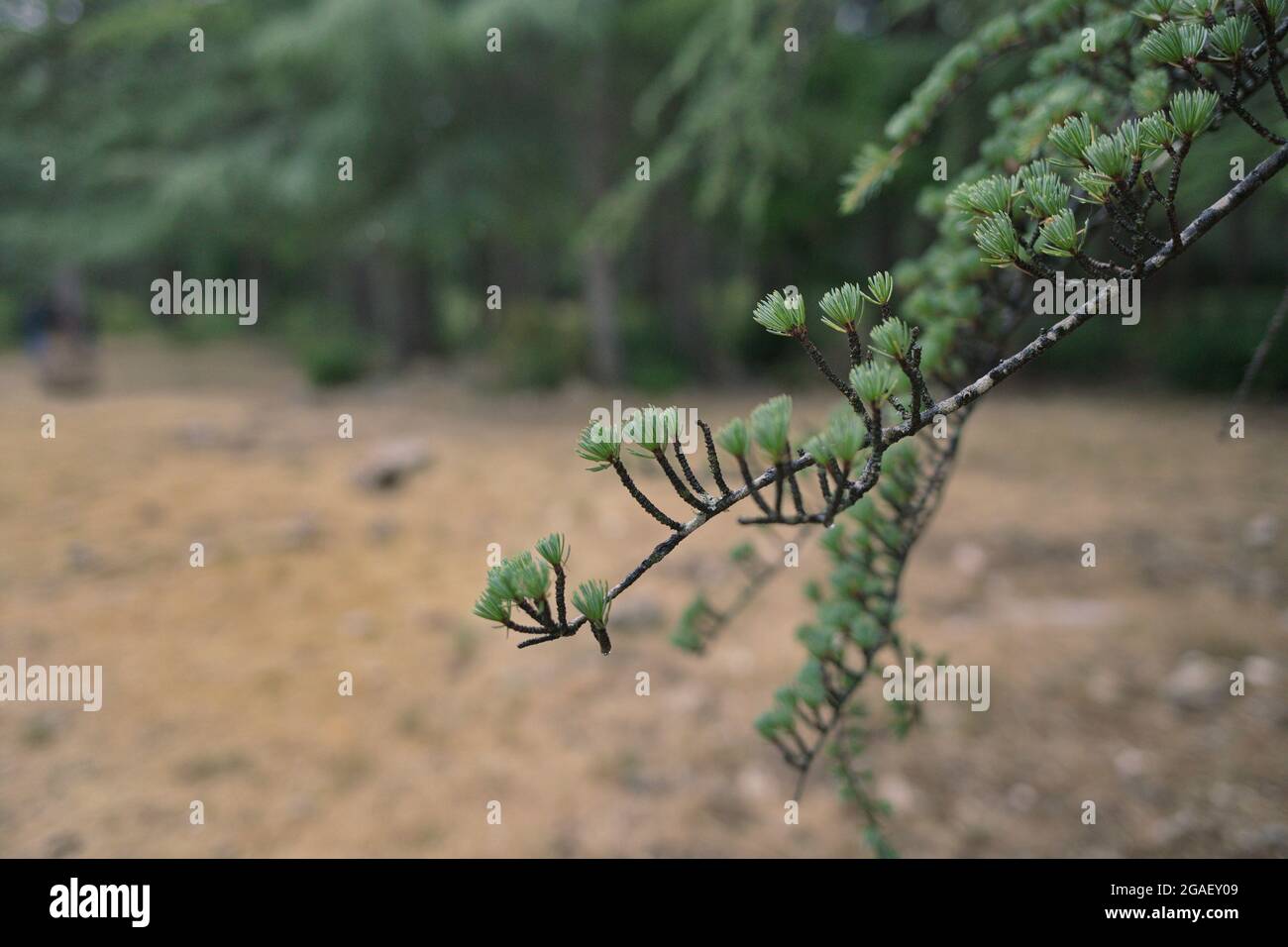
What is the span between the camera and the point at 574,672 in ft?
14.8

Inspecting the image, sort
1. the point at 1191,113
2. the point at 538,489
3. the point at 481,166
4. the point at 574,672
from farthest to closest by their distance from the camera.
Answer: the point at 481,166
the point at 538,489
the point at 574,672
the point at 1191,113

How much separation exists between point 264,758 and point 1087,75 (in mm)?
4102

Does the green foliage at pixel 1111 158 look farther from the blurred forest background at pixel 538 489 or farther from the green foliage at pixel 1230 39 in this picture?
the blurred forest background at pixel 538 489

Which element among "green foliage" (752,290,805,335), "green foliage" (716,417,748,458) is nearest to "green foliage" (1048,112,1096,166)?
"green foliage" (752,290,805,335)

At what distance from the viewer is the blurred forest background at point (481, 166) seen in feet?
33.4

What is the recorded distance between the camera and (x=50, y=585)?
5.32 m

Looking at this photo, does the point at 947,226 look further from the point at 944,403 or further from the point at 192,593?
the point at 192,593

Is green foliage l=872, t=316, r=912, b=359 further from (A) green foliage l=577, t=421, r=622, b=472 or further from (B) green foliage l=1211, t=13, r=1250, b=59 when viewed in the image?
(B) green foliage l=1211, t=13, r=1250, b=59

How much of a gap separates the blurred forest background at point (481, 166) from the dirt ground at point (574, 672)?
3.71 meters

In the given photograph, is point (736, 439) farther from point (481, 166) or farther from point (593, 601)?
point (481, 166)

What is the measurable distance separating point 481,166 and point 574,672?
9403mm

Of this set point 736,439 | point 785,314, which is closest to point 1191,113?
point 785,314

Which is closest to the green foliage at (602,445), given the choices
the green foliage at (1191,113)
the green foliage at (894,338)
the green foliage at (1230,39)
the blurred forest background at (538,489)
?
the green foliage at (894,338)

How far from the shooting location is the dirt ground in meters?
3.29
